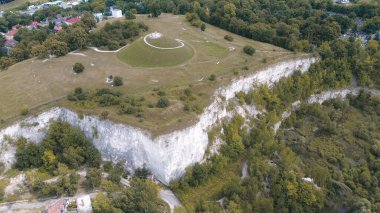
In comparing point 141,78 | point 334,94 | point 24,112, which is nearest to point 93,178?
point 24,112

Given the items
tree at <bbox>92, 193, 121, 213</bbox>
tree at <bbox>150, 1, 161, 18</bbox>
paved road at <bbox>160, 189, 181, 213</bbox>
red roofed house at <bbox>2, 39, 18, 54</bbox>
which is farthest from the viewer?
tree at <bbox>150, 1, 161, 18</bbox>

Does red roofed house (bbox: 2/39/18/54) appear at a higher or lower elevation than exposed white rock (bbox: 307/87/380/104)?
lower

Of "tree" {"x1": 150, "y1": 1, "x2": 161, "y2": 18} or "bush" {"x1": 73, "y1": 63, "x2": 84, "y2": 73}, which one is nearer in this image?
"bush" {"x1": 73, "y1": 63, "x2": 84, "y2": 73}

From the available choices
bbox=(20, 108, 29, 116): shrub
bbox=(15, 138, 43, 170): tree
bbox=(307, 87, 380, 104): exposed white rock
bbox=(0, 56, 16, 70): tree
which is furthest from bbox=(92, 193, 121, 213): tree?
bbox=(307, 87, 380, 104): exposed white rock

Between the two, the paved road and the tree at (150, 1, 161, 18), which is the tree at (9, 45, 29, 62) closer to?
the tree at (150, 1, 161, 18)

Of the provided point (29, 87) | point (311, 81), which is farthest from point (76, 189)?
point (311, 81)

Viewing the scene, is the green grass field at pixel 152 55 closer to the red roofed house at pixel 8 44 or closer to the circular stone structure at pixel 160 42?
the circular stone structure at pixel 160 42
